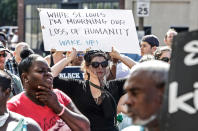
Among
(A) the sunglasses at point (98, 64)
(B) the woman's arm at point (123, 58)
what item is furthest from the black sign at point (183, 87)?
(B) the woman's arm at point (123, 58)

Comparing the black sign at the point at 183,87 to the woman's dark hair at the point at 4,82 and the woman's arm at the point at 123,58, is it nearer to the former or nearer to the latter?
the woman's dark hair at the point at 4,82

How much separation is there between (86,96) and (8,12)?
1540 inches

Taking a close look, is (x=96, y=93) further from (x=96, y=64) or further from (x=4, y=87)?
(x=4, y=87)

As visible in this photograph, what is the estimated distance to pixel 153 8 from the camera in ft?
79.7

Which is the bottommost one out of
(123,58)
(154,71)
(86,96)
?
(86,96)

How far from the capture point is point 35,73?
15.6 ft

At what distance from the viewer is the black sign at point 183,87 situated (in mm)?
2902

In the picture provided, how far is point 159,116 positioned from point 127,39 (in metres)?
4.86

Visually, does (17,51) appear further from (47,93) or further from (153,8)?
(153,8)

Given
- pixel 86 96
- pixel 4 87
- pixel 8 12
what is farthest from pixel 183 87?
pixel 8 12

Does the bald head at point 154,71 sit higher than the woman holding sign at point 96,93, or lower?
higher

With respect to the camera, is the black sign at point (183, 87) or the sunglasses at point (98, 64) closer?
the black sign at point (183, 87)

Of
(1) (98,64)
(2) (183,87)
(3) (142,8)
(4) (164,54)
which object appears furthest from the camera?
(3) (142,8)

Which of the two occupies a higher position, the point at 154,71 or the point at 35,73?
the point at 154,71
